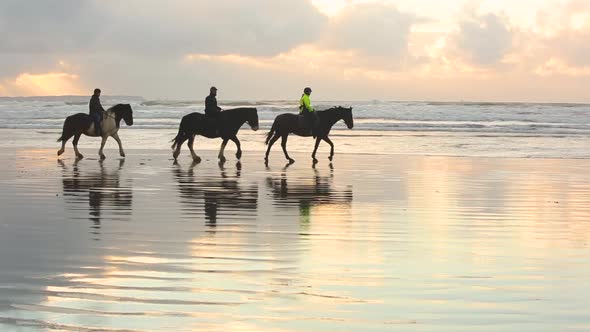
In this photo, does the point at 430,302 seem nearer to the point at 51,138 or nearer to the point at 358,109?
the point at 51,138

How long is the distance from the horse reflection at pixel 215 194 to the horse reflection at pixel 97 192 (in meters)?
0.81

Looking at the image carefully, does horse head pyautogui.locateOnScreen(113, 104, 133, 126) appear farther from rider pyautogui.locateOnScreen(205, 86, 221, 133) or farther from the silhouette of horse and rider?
rider pyautogui.locateOnScreen(205, 86, 221, 133)

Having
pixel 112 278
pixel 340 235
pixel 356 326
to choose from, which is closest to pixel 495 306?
pixel 356 326

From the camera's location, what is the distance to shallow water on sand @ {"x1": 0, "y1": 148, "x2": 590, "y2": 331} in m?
5.48

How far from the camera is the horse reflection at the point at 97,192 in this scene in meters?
11.5

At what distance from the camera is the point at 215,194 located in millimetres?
13734

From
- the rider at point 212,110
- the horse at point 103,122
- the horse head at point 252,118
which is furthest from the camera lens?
the horse at point 103,122

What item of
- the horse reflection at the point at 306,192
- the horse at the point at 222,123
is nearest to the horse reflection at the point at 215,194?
the horse reflection at the point at 306,192

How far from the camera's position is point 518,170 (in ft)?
64.5

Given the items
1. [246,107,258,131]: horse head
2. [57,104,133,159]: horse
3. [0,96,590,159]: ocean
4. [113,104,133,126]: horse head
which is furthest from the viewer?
[0,96,590,159]: ocean

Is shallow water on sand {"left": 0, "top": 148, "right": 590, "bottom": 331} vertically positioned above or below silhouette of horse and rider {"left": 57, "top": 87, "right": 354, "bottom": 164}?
below

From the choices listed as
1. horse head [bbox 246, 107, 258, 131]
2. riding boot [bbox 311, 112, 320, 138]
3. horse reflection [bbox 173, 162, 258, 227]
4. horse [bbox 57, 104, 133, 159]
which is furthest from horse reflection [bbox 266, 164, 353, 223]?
horse [bbox 57, 104, 133, 159]

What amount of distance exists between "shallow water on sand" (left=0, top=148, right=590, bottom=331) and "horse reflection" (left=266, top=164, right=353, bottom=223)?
5 cm

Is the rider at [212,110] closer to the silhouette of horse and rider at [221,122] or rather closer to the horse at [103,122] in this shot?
the silhouette of horse and rider at [221,122]
